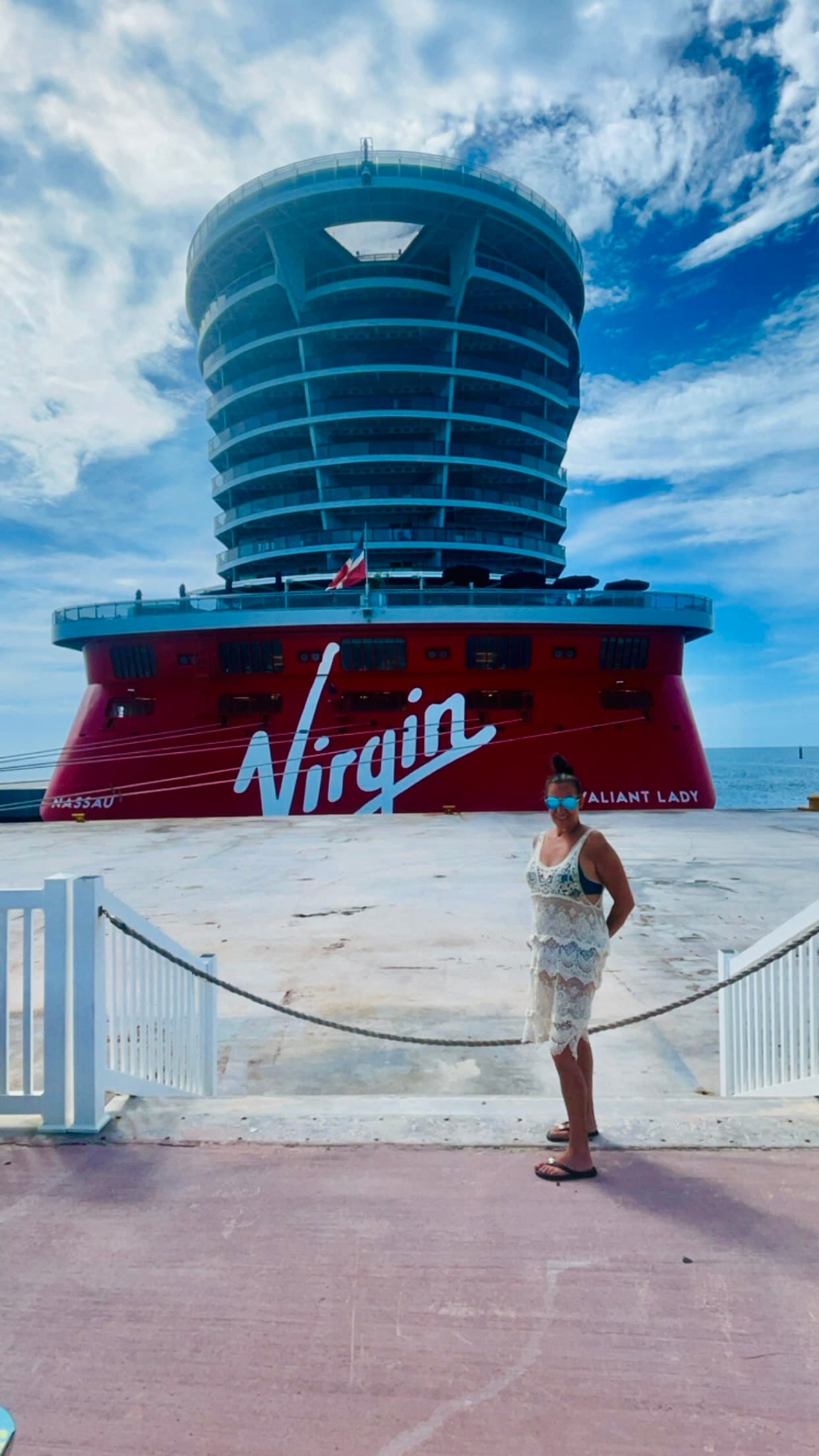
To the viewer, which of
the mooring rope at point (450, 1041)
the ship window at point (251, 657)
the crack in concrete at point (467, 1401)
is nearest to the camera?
the crack in concrete at point (467, 1401)

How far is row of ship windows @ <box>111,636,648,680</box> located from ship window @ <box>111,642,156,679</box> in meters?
0.02

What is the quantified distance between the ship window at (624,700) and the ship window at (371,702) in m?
5.49

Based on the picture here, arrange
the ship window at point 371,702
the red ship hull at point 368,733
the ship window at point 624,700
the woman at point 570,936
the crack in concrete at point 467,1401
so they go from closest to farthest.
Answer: the crack in concrete at point 467,1401, the woman at point 570,936, the red ship hull at point 368,733, the ship window at point 371,702, the ship window at point 624,700

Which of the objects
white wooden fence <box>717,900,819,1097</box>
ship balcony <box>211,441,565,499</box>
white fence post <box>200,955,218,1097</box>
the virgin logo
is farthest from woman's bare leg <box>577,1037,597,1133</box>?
ship balcony <box>211,441,565,499</box>

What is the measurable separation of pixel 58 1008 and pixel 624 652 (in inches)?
764

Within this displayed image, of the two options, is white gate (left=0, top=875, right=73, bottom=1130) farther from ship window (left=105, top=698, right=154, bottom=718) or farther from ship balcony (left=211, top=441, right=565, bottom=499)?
ship balcony (left=211, top=441, right=565, bottom=499)

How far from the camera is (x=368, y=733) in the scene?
65.2 ft

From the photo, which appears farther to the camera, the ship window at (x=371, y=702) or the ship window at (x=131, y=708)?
the ship window at (x=131, y=708)

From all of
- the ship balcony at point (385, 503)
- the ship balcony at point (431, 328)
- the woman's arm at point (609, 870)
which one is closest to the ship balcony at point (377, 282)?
the ship balcony at point (431, 328)

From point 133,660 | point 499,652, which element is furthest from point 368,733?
point 133,660

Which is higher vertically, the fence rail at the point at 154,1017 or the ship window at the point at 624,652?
the ship window at the point at 624,652

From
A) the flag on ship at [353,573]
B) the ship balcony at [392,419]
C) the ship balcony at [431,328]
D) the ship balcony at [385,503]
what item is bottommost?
the flag on ship at [353,573]

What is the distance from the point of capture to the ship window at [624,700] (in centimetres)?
2091

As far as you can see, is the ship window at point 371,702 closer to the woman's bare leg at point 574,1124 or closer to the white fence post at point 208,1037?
the white fence post at point 208,1037
